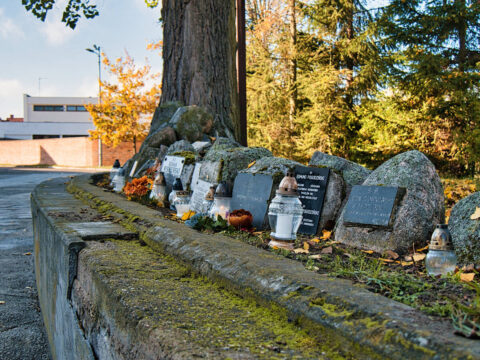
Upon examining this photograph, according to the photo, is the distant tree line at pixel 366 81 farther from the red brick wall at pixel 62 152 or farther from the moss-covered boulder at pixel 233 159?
the red brick wall at pixel 62 152

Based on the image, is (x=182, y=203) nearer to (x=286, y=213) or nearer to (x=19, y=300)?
(x=286, y=213)

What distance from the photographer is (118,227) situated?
308 centimetres

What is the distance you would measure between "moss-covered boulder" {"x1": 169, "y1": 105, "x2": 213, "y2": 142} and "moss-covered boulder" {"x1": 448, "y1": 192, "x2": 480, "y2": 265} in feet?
16.2

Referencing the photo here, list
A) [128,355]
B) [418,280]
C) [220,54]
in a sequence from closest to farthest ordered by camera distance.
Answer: [128,355] → [418,280] → [220,54]

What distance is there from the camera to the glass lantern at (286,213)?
2664 mm

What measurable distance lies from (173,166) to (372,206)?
290 centimetres

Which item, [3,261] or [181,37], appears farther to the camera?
[181,37]

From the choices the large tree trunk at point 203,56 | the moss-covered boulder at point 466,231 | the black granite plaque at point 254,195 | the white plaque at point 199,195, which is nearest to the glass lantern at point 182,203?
the white plaque at point 199,195

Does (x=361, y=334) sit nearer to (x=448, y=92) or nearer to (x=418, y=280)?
(x=418, y=280)

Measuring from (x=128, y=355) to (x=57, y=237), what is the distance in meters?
1.61

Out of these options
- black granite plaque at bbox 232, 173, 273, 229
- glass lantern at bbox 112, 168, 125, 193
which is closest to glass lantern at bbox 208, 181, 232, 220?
black granite plaque at bbox 232, 173, 273, 229

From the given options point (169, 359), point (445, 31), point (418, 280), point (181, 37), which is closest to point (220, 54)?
point (181, 37)

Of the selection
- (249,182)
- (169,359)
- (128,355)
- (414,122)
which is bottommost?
(128,355)

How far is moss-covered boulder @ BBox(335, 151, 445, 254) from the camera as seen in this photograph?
8.70 ft
